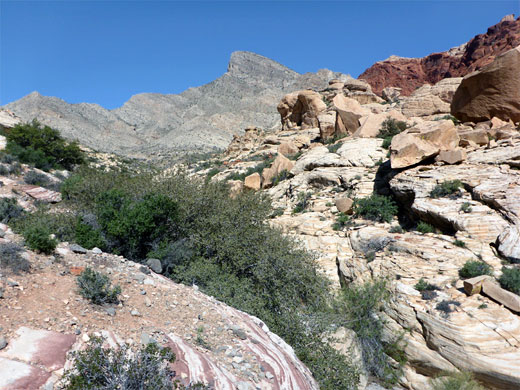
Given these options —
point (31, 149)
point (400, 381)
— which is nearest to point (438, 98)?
point (400, 381)

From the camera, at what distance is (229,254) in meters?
8.59

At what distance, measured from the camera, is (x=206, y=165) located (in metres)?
30.5

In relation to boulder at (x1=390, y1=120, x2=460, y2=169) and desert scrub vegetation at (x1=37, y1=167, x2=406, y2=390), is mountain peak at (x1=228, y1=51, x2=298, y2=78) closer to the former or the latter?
boulder at (x1=390, y1=120, x2=460, y2=169)

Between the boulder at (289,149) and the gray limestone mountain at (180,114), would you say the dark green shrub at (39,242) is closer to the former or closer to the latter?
the boulder at (289,149)

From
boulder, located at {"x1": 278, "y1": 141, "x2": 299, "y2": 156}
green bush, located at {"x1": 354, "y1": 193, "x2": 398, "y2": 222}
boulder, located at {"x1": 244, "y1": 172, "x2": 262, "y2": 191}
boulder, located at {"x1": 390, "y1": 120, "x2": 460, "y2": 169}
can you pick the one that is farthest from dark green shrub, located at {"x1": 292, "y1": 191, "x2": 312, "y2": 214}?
boulder, located at {"x1": 278, "y1": 141, "x2": 299, "y2": 156}

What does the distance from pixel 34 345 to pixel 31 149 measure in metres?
20.5

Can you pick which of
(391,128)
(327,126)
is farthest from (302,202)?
(327,126)

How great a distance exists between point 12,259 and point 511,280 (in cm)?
1016

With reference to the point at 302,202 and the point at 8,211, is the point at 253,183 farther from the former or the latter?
the point at 8,211

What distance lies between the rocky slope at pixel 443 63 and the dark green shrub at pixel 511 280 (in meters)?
75.1

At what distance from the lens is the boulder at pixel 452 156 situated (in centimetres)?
1087

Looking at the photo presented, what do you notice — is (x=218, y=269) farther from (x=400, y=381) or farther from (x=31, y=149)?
(x=31, y=149)

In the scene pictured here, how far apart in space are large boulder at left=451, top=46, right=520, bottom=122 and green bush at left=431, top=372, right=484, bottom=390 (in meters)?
13.3

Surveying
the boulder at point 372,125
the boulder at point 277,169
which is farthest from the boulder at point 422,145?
the boulder at point 277,169
